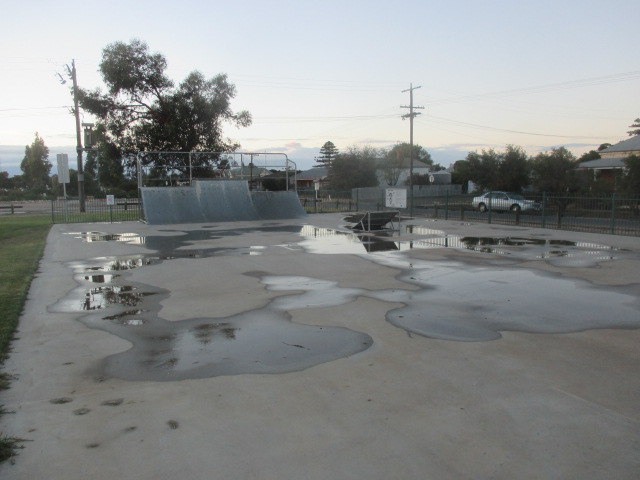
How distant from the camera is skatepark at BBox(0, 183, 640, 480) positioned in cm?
366

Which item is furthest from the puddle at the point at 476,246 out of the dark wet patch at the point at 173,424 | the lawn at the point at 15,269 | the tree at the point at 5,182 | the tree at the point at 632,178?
the tree at the point at 5,182

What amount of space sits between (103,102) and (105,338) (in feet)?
110

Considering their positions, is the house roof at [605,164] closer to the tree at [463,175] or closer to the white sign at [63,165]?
the tree at [463,175]

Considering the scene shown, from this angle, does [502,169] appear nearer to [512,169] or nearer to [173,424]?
[512,169]

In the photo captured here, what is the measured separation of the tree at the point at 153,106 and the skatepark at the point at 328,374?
85.7ft

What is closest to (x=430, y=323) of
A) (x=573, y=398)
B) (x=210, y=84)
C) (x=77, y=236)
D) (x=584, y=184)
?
(x=573, y=398)

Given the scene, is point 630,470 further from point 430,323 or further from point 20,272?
point 20,272

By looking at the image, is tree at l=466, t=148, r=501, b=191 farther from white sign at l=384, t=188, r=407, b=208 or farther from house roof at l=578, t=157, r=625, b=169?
white sign at l=384, t=188, r=407, b=208

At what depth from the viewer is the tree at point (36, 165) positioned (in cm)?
9469

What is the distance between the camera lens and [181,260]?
43.0ft

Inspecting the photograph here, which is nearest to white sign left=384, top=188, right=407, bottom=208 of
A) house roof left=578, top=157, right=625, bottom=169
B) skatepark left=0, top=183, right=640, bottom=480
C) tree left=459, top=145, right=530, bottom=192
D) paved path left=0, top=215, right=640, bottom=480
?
skatepark left=0, top=183, right=640, bottom=480

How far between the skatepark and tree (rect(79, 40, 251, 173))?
85.7 feet

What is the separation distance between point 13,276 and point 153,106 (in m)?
28.3

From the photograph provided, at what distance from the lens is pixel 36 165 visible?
94625mm
